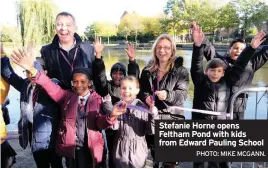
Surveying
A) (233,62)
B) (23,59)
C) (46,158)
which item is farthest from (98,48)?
(233,62)

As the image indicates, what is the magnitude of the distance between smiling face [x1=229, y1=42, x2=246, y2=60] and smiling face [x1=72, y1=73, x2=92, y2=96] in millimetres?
1775

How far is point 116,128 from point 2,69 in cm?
115

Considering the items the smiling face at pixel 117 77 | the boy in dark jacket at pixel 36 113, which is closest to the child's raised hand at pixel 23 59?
the boy in dark jacket at pixel 36 113

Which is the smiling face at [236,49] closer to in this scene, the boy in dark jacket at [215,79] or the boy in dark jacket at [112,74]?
the boy in dark jacket at [215,79]

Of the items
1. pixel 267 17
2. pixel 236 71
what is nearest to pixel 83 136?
pixel 236 71

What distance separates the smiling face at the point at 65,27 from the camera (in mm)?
2508

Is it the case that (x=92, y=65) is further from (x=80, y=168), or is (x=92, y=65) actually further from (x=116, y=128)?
(x=80, y=168)

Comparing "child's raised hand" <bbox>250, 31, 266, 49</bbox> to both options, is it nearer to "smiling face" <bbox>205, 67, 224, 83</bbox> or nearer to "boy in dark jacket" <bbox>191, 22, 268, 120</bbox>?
"boy in dark jacket" <bbox>191, 22, 268, 120</bbox>

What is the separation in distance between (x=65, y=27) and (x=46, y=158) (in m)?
1.22

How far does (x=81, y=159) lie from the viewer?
2.42 metres

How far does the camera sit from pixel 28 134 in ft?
8.39

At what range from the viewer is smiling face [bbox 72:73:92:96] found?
2.38 metres

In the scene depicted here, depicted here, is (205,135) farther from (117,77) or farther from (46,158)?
(46,158)

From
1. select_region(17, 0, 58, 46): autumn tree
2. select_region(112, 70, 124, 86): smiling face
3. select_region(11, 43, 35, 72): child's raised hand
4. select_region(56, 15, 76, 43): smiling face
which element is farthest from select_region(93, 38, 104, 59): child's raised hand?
select_region(17, 0, 58, 46): autumn tree
